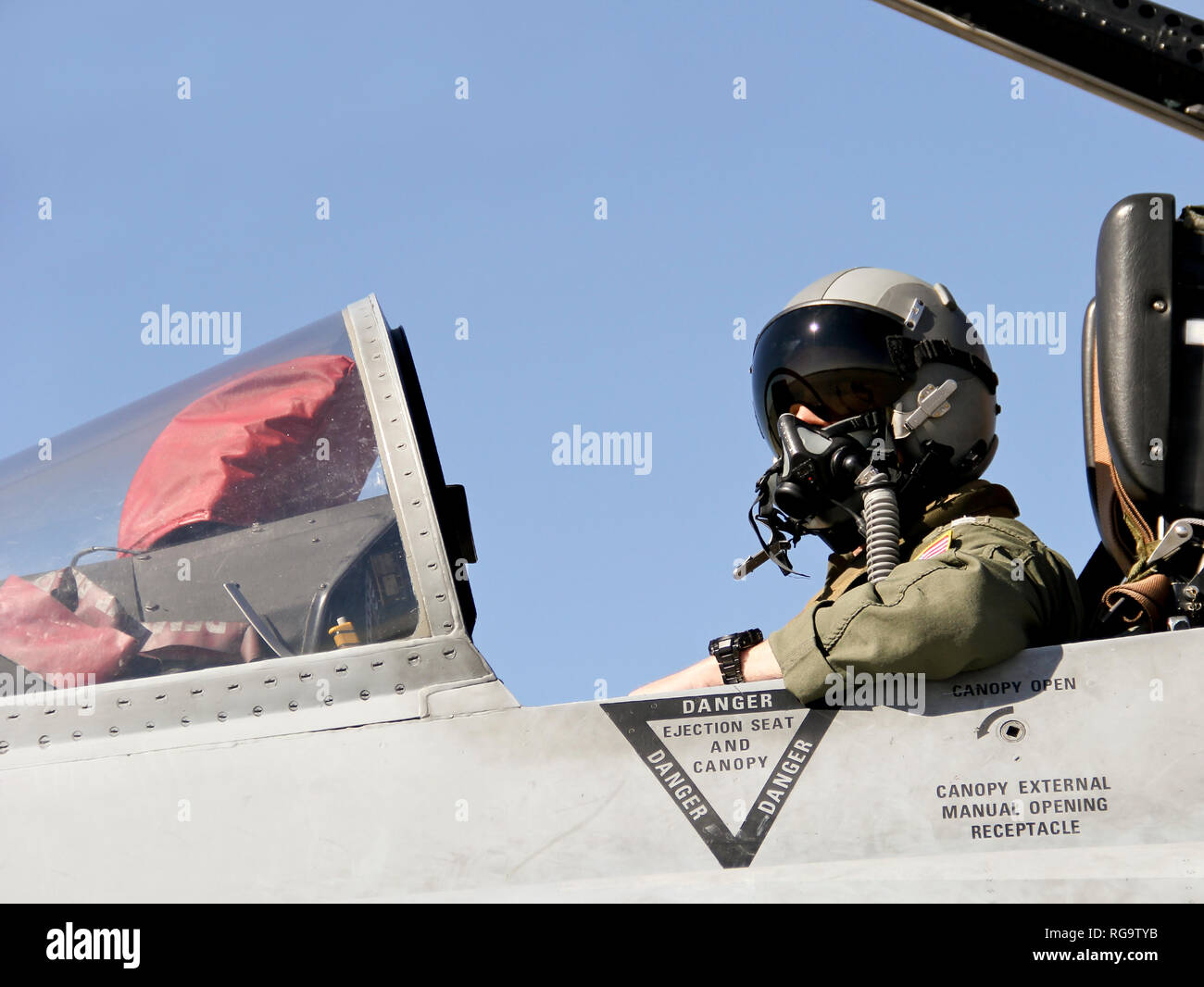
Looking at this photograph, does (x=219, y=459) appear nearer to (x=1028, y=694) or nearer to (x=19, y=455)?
(x=19, y=455)

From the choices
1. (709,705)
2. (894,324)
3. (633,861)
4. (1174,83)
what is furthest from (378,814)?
(1174,83)

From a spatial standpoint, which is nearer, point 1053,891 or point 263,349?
point 1053,891

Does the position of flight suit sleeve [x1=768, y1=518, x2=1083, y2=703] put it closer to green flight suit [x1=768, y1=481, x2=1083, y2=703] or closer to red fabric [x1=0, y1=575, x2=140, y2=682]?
green flight suit [x1=768, y1=481, x2=1083, y2=703]

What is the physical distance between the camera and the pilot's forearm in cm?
231

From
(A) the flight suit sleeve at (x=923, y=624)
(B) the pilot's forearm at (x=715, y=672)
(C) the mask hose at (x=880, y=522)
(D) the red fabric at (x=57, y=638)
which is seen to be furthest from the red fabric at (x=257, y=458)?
(C) the mask hose at (x=880, y=522)

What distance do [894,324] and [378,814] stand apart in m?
1.79

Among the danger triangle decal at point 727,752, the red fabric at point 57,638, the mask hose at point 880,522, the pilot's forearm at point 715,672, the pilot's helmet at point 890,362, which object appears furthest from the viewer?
the pilot's helmet at point 890,362

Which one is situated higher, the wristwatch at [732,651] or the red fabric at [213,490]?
the red fabric at [213,490]

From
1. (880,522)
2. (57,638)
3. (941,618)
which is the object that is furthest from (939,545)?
(57,638)

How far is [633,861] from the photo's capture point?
75.9 inches

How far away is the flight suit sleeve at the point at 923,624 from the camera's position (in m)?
2.02

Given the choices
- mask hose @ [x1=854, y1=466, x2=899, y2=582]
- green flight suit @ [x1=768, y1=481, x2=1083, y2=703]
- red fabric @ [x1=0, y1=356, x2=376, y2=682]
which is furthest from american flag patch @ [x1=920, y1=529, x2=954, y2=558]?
red fabric @ [x1=0, y1=356, x2=376, y2=682]

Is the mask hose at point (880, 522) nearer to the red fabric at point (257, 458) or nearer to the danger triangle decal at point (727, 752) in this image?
the danger triangle decal at point (727, 752)

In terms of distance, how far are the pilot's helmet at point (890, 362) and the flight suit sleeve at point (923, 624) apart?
71cm
